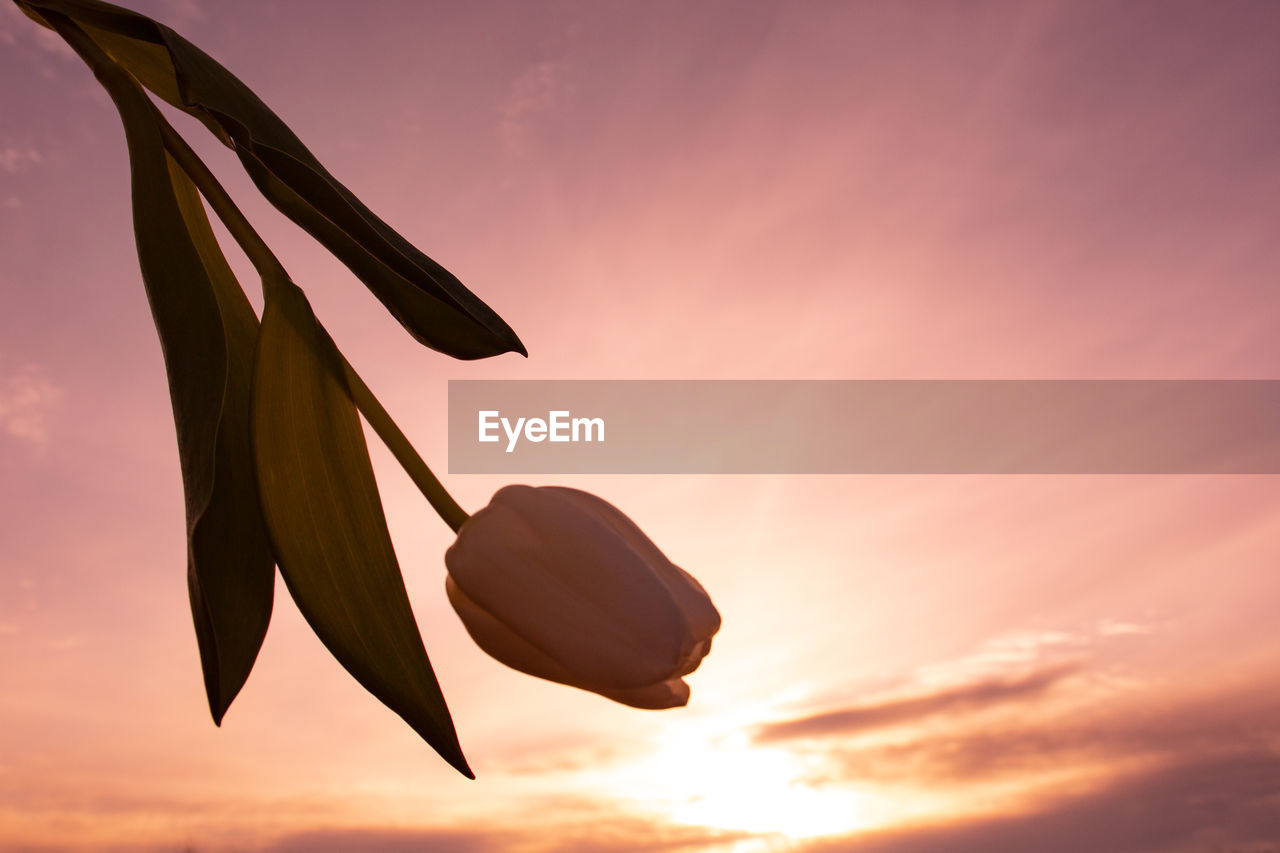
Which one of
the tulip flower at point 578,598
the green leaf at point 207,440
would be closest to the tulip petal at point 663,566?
the tulip flower at point 578,598

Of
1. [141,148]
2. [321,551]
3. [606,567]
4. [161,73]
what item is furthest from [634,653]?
[161,73]

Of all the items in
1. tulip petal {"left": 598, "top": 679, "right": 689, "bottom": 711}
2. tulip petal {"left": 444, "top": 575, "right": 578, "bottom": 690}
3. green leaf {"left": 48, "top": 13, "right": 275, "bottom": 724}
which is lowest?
tulip petal {"left": 598, "top": 679, "right": 689, "bottom": 711}

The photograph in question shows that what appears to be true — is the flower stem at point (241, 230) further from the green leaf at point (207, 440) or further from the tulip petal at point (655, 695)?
the tulip petal at point (655, 695)

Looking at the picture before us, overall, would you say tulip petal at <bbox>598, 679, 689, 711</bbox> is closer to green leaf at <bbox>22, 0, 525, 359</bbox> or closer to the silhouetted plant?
the silhouetted plant

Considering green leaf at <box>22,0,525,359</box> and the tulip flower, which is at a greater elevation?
green leaf at <box>22,0,525,359</box>

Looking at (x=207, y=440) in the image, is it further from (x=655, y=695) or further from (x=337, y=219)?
(x=655, y=695)

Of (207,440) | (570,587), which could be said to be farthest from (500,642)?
(207,440)

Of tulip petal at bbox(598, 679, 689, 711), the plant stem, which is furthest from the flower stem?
tulip petal at bbox(598, 679, 689, 711)
